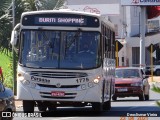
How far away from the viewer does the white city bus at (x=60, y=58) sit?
806 inches

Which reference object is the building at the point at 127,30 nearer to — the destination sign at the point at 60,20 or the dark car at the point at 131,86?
the dark car at the point at 131,86

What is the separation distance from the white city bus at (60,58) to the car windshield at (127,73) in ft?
39.9

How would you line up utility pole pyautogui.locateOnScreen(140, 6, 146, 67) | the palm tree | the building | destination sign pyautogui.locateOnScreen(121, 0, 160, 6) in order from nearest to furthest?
the palm tree, utility pole pyautogui.locateOnScreen(140, 6, 146, 67), destination sign pyautogui.locateOnScreen(121, 0, 160, 6), the building

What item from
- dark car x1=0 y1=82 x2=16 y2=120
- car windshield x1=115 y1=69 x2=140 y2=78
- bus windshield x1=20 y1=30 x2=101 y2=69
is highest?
bus windshield x1=20 y1=30 x2=101 y2=69

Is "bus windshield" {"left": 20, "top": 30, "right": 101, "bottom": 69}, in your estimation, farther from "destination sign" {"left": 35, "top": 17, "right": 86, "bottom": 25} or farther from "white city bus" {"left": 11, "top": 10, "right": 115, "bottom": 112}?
"destination sign" {"left": 35, "top": 17, "right": 86, "bottom": 25}

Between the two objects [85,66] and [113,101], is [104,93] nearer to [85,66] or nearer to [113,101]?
[85,66]

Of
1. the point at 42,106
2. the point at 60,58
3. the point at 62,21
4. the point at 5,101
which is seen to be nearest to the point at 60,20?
the point at 62,21

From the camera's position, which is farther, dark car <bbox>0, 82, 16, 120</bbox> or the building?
the building

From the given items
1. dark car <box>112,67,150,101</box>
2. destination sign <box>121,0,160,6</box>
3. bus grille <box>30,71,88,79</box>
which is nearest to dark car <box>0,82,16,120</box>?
bus grille <box>30,71,88,79</box>

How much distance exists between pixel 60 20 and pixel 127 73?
13.0 m

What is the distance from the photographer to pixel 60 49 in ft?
67.8

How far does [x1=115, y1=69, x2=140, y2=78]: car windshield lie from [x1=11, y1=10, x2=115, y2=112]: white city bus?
39.9ft

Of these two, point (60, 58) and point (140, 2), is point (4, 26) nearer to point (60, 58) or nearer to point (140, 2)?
point (60, 58)

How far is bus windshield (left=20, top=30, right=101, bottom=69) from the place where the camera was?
2059cm
